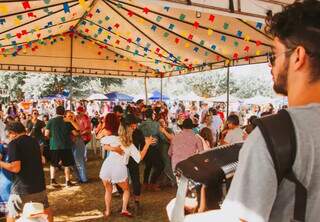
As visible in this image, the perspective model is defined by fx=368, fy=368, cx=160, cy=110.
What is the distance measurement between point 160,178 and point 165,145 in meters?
0.81

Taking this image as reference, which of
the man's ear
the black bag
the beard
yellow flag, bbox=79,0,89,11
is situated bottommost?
the black bag

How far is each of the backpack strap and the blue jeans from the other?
24.9ft

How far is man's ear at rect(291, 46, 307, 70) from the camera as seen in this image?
0.92 metres

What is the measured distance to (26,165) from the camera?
423 cm

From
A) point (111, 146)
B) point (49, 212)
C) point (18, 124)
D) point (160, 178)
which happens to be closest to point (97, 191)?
point (160, 178)

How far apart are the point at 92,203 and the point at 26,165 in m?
2.65

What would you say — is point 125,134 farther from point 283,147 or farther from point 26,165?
point 283,147

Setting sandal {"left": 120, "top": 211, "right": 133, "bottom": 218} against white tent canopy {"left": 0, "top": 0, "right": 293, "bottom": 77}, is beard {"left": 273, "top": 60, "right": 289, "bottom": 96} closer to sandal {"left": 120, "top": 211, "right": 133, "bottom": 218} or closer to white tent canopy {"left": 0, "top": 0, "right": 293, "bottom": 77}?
white tent canopy {"left": 0, "top": 0, "right": 293, "bottom": 77}

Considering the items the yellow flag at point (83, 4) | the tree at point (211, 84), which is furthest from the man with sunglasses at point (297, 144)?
the tree at point (211, 84)

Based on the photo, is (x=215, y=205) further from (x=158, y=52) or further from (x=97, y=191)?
(x=158, y=52)

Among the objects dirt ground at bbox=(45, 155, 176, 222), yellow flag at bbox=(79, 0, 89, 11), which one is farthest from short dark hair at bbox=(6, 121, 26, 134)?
yellow flag at bbox=(79, 0, 89, 11)

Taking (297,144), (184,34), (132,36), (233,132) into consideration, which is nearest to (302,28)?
(297,144)

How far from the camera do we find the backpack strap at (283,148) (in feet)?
2.70

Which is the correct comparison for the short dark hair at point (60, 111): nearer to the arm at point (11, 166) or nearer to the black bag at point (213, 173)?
the arm at point (11, 166)
